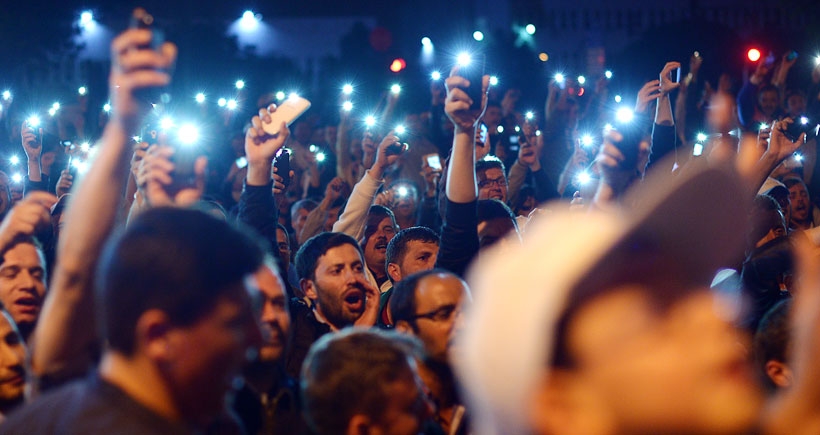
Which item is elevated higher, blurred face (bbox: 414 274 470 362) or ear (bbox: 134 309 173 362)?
ear (bbox: 134 309 173 362)

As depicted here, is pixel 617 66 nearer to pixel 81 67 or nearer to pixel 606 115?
pixel 606 115

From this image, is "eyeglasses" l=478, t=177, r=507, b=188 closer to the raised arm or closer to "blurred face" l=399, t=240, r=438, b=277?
"blurred face" l=399, t=240, r=438, b=277

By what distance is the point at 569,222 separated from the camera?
1.51 meters

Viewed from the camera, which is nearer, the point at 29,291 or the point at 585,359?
the point at 585,359

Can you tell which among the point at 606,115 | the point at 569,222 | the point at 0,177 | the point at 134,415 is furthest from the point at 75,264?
the point at 606,115

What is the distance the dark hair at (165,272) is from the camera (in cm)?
199

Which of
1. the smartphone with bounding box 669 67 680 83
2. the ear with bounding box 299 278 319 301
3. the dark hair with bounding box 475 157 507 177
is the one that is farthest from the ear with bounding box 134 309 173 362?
the dark hair with bounding box 475 157 507 177

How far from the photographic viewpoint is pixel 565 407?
1383 millimetres

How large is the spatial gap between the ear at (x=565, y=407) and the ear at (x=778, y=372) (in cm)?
228

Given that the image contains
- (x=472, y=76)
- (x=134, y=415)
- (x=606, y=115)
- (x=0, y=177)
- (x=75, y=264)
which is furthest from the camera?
(x=606, y=115)

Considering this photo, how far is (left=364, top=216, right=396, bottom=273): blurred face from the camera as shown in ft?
21.0

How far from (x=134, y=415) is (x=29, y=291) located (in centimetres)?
175

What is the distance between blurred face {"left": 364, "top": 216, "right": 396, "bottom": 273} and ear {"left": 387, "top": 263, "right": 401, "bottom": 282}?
1.08 m

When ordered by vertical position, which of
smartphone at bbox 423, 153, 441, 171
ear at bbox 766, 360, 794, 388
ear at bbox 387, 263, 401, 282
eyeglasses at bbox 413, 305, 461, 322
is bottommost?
ear at bbox 387, 263, 401, 282
